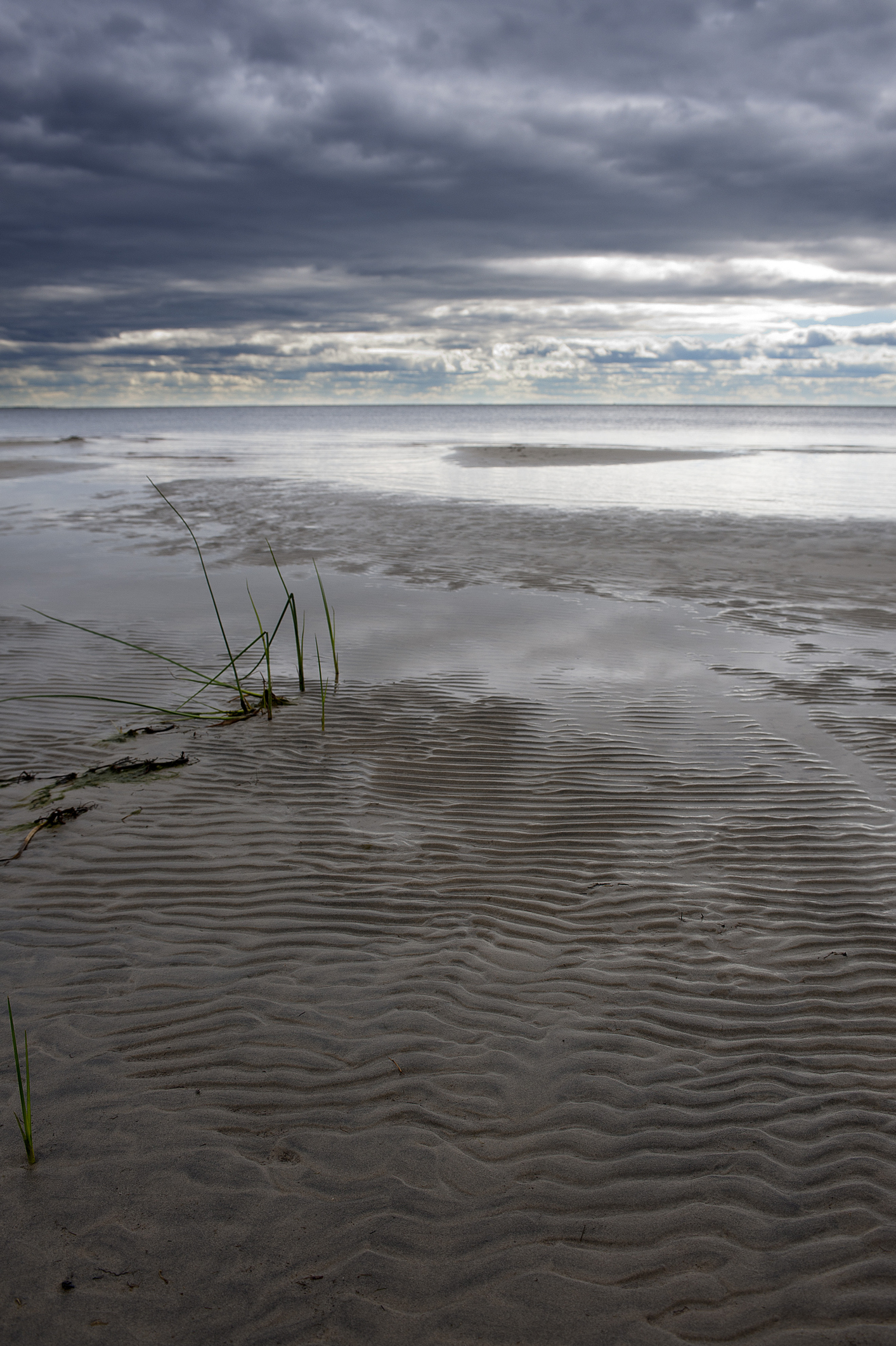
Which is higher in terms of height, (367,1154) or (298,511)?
(298,511)

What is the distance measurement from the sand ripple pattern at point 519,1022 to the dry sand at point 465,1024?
0.01 meters

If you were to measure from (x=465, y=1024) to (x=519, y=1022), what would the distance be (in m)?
0.22

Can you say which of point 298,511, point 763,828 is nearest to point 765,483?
point 298,511

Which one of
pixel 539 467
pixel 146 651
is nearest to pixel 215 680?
pixel 146 651

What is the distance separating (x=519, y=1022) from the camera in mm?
3307

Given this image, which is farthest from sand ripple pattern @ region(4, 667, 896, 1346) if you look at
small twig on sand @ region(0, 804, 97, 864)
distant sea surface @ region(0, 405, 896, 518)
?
distant sea surface @ region(0, 405, 896, 518)

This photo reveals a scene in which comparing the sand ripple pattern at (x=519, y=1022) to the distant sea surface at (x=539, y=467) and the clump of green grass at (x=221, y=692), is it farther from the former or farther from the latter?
the distant sea surface at (x=539, y=467)

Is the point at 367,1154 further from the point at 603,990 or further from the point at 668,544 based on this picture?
the point at 668,544

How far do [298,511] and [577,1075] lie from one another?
16403mm

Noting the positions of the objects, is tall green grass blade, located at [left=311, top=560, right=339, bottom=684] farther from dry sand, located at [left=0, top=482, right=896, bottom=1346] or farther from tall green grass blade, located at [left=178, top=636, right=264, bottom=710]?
tall green grass blade, located at [left=178, top=636, right=264, bottom=710]

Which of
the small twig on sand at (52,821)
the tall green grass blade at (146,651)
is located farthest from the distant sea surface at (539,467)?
the small twig on sand at (52,821)

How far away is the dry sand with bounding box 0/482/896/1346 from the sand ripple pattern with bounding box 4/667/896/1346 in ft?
0.04

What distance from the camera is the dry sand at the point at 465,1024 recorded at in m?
2.31

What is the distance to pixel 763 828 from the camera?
189 inches
